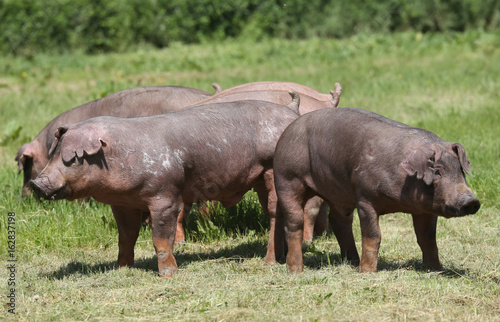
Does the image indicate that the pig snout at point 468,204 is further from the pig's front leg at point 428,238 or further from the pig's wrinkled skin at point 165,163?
the pig's wrinkled skin at point 165,163

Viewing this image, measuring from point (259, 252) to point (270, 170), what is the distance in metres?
0.96

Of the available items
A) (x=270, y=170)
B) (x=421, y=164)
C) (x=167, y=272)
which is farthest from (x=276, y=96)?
(x=421, y=164)

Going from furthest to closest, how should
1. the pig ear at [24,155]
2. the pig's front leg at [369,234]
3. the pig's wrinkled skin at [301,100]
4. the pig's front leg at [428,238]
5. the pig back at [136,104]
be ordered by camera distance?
the pig ear at [24,155] → the pig back at [136,104] → the pig's wrinkled skin at [301,100] → the pig's front leg at [428,238] → the pig's front leg at [369,234]

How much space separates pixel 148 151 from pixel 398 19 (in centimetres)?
1724

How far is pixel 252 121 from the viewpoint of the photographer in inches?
266

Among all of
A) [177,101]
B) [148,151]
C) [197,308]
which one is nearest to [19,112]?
[177,101]

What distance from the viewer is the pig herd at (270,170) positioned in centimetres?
554

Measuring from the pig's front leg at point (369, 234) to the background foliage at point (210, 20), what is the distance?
15.9 metres

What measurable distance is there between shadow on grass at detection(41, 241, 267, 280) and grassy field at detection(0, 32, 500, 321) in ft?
0.06

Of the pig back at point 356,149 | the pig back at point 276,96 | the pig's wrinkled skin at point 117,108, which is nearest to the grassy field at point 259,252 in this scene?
the pig's wrinkled skin at point 117,108

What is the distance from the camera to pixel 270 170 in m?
6.81

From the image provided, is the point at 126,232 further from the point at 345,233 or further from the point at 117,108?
the point at 117,108

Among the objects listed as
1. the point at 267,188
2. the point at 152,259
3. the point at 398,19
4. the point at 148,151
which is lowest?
the point at 152,259

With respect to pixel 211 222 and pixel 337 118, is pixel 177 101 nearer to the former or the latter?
→ pixel 211 222
